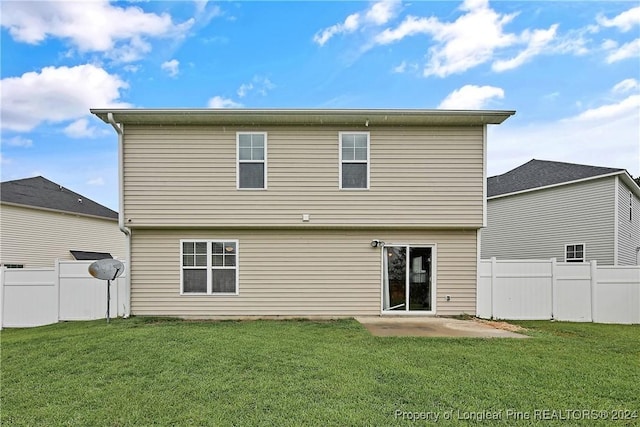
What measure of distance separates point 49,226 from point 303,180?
1566 centimetres

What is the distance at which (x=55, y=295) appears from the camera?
30.3 ft

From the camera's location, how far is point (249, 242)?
920 cm

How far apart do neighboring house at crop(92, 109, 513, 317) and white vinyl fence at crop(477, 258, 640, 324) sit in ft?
1.72

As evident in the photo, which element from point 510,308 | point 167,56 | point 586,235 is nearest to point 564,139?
point 586,235

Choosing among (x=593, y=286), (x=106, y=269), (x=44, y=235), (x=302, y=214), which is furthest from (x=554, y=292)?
(x=44, y=235)

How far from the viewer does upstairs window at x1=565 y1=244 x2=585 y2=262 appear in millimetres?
13902

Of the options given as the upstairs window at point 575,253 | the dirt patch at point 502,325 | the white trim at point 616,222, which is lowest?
the dirt patch at point 502,325

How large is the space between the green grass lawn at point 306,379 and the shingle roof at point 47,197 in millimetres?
14078

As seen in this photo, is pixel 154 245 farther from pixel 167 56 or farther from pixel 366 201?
pixel 167 56

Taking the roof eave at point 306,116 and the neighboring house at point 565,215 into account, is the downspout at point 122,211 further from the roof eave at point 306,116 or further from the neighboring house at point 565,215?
the neighboring house at point 565,215

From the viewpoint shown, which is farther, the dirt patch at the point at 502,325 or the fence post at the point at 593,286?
the fence post at the point at 593,286

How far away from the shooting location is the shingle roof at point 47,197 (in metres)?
17.2

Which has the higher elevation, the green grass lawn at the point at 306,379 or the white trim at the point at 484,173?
the white trim at the point at 484,173

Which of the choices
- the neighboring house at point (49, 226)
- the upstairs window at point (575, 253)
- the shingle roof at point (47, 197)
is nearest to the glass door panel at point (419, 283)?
the upstairs window at point (575, 253)
